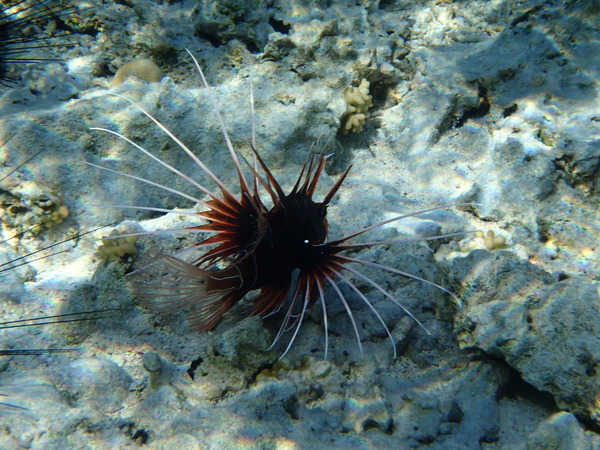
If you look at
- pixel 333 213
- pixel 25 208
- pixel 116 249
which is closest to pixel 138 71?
pixel 25 208

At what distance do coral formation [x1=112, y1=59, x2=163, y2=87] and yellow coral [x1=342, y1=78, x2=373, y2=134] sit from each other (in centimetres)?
198

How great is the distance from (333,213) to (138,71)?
2.43 metres

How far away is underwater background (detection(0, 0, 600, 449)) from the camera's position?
193 centimetres

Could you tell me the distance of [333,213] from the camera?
343 centimetres

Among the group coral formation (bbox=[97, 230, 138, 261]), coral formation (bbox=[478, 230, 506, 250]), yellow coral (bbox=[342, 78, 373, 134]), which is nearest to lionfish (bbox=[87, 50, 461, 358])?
coral formation (bbox=[97, 230, 138, 261])

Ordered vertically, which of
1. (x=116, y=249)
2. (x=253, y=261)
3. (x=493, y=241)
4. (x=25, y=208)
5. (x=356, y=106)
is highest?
(x=356, y=106)

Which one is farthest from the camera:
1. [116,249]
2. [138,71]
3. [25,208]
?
[138,71]

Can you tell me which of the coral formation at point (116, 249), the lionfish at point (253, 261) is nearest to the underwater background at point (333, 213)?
the coral formation at point (116, 249)

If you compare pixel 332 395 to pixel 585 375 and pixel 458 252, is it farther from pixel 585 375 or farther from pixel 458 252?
pixel 458 252

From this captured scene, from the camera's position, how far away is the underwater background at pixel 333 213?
1.93 m

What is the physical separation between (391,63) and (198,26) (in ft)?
7.45

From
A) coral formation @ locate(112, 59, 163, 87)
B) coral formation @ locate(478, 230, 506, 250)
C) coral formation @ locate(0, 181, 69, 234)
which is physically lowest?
coral formation @ locate(0, 181, 69, 234)

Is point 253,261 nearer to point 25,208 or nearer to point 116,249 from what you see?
point 116,249

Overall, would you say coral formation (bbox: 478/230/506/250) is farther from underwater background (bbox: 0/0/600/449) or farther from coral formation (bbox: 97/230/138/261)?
coral formation (bbox: 97/230/138/261)
